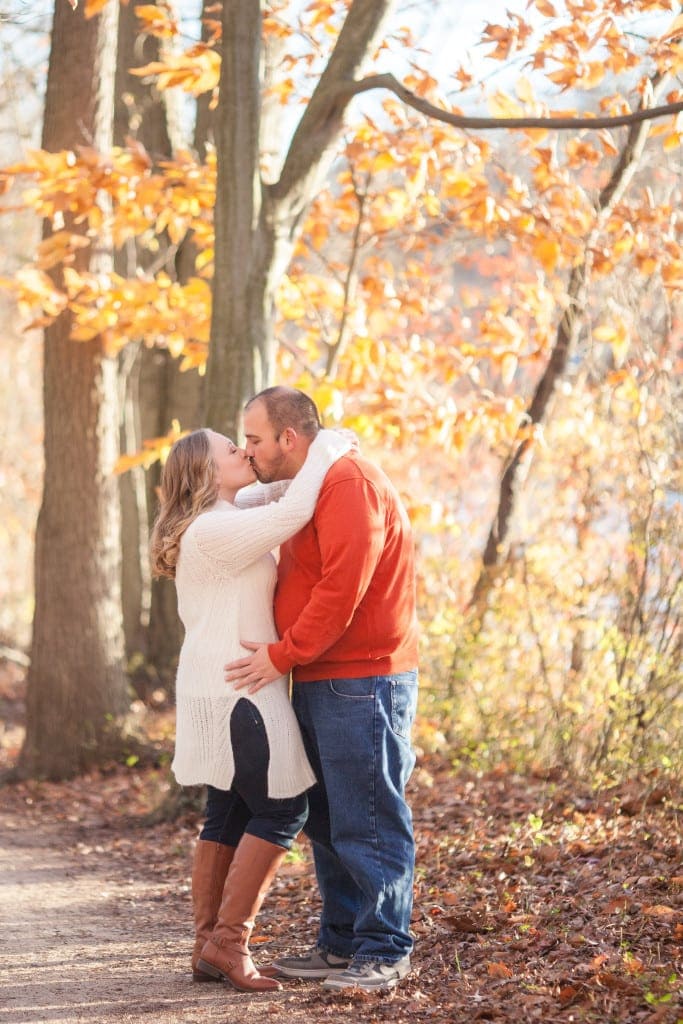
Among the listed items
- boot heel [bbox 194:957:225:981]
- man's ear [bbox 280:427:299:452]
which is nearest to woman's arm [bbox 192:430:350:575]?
man's ear [bbox 280:427:299:452]

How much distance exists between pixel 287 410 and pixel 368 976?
6.56 feet

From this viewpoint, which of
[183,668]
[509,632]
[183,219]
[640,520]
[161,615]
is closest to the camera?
[183,668]

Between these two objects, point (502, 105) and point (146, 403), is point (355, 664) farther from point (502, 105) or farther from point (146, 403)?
point (146, 403)

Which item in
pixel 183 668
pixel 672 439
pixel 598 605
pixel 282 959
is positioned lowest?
pixel 282 959

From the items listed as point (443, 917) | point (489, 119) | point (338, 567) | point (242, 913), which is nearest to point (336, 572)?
point (338, 567)

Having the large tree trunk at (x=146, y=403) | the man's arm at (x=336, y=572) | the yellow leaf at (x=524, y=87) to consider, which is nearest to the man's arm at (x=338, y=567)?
the man's arm at (x=336, y=572)

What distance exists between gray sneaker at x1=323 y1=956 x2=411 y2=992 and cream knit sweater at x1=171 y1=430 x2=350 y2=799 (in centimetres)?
64

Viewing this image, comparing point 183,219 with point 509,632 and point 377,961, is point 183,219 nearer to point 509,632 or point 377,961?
point 509,632

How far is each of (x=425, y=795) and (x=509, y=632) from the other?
1621 millimetres

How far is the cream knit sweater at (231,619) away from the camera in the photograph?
3838mm

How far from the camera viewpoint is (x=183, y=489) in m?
4.04

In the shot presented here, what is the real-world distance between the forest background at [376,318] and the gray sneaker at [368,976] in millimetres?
2508

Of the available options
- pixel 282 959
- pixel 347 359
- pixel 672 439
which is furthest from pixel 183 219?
pixel 282 959

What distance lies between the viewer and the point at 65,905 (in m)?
5.36
